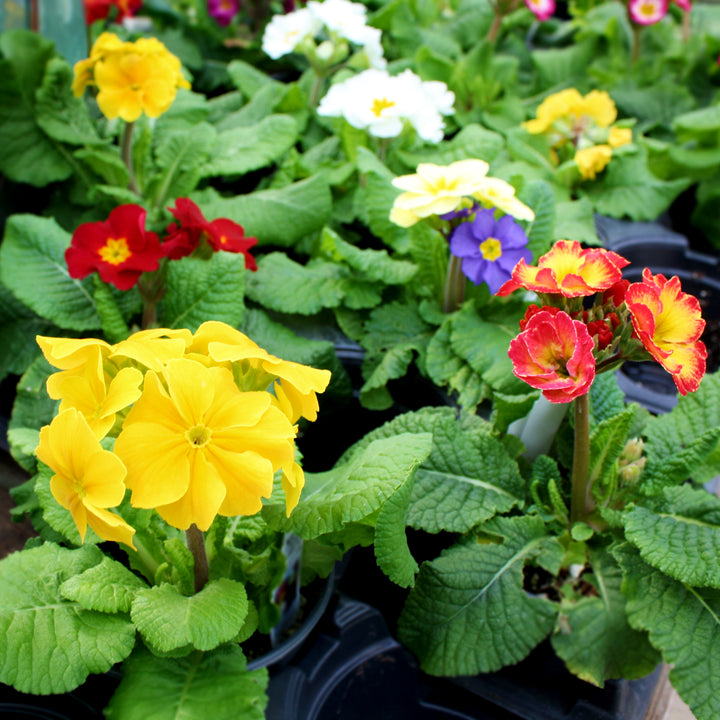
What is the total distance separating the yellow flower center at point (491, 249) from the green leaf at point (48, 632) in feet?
2.89

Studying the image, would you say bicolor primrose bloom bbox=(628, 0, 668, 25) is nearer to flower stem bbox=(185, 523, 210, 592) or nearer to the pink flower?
the pink flower

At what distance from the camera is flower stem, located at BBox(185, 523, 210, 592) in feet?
3.08

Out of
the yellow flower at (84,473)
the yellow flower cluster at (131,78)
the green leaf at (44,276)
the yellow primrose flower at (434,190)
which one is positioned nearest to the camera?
the yellow flower at (84,473)

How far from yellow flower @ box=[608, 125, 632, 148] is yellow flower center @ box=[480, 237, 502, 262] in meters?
0.95

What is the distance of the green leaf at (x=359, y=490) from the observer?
91 centimetres

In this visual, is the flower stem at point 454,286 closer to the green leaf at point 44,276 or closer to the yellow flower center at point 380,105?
the yellow flower center at point 380,105

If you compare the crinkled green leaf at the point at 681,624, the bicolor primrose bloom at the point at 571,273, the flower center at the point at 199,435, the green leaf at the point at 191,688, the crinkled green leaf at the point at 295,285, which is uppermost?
the bicolor primrose bloom at the point at 571,273

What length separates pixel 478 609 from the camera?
3.72ft

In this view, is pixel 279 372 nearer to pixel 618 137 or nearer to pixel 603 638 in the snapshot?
pixel 603 638

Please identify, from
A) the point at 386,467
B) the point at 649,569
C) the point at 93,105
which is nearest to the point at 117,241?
the point at 386,467

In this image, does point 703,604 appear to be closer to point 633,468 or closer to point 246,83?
point 633,468

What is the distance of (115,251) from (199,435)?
2.42 ft

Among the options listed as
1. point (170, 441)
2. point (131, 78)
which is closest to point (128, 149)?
point (131, 78)

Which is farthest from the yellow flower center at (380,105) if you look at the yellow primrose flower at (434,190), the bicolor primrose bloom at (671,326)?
the bicolor primrose bloom at (671,326)
